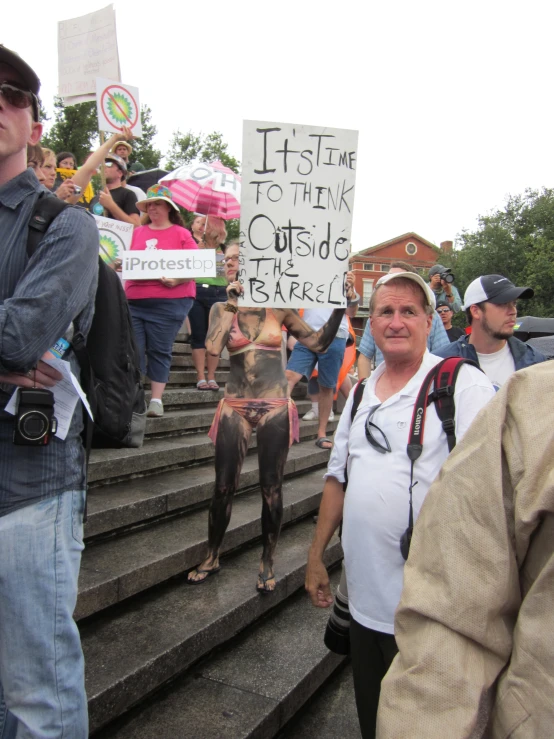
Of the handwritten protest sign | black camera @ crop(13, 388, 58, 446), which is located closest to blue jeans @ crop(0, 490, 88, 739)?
black camera @ crop(13, 388, 58, 446)

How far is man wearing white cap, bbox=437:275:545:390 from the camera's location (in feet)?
12.3

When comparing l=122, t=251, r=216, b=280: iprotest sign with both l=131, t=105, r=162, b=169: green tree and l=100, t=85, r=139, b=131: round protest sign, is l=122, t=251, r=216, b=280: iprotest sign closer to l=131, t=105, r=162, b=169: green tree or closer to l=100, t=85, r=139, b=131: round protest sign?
l=100, t=85, r=139, b=131: round protest sign

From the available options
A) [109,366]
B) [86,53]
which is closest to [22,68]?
[109,366]

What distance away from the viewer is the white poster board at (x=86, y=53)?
246 inches

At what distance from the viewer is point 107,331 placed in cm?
188

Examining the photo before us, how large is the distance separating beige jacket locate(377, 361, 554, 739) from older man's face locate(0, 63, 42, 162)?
1.41 m

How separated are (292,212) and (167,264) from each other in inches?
81.1

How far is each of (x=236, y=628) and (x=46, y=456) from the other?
2219 mm

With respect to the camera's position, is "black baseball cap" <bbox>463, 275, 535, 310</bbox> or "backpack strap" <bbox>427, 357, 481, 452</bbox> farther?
"black baseball cap" <bbox>463, 275, 535, 310</bbox>

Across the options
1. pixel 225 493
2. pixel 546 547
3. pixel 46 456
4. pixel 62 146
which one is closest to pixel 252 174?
pixel 225 493

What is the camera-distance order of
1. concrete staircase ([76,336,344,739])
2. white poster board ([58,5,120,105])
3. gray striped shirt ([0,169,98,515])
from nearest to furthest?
gray striped shirt ([0,169,98,515])
concrete staircase ([76,336,344,739])
white poster board ([58,5,120,105])

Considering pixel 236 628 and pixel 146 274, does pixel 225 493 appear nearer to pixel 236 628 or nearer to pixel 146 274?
pixel 236 628

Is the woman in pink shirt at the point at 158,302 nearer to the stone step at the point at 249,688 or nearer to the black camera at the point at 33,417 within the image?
the stone step at the point at 249,688

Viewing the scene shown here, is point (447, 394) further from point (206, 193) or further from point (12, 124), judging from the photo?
point (206, 193)
